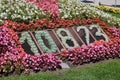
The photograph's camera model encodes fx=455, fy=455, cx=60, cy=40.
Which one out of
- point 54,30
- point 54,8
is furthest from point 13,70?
point 54,8

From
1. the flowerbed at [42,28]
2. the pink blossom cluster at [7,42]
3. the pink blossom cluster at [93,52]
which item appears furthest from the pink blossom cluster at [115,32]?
the pink blossom cluster at [7,42]

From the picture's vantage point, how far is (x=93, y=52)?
13.0m

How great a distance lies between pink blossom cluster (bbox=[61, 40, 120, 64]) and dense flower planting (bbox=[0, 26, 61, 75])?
69 cm

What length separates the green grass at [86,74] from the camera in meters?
10.8

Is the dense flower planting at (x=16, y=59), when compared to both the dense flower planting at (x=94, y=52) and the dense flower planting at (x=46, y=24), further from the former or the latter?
the dense flower planting at (x=46, y=24)

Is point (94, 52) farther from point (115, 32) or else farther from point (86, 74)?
point (115, 32)

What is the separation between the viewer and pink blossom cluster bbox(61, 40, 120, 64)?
12.7m

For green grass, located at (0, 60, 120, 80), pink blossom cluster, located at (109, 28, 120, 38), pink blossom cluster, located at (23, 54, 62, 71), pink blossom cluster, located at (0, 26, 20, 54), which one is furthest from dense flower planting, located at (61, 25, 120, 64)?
pink blossom cluster, located at (0, 26, 20, 54)

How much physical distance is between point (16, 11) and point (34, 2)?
2.20 metres

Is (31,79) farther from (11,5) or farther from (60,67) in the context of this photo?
(11,5)

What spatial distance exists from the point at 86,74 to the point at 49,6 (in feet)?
18.0

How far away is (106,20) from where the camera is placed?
1620 centimetres

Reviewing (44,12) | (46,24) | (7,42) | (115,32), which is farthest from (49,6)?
(7,42)

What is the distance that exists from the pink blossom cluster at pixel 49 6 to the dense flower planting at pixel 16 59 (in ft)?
9.82
